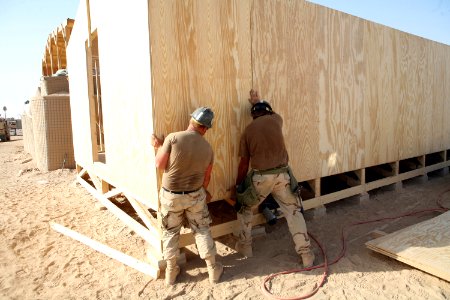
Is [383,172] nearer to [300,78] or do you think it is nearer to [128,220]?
[300,78]

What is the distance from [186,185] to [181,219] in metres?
0.44

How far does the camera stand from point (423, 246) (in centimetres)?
370

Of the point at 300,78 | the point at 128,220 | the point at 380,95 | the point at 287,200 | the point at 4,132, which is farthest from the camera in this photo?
the point at 4,132

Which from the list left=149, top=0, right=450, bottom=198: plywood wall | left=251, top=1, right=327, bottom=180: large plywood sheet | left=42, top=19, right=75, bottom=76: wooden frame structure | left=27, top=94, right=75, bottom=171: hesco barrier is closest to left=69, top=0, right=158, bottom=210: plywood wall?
left=149, top=0, right=450, bottom=198: plywood wall

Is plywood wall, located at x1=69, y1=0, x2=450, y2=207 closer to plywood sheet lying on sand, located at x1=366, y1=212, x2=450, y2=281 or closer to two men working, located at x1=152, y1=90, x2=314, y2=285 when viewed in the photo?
two men working, located at x1=152, y1=90, x2=314, y2=285

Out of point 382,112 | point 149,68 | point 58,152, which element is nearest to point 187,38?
point 149,68

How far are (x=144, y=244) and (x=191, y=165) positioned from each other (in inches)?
77.0

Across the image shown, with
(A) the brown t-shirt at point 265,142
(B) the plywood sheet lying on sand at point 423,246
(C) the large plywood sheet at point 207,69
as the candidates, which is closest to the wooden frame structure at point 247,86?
(C) the large plywood sheet at point 207,69

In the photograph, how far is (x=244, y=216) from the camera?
156 inches

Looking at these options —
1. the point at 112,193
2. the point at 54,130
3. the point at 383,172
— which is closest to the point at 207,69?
the point at 112,193

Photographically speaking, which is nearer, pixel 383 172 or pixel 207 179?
pixel 207 179

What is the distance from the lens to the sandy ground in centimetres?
327

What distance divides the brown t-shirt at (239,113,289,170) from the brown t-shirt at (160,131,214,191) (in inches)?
24.1

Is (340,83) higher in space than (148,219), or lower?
higher
